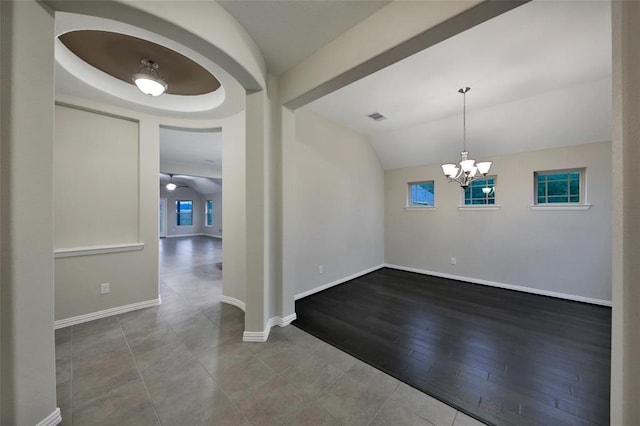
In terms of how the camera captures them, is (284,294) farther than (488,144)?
No

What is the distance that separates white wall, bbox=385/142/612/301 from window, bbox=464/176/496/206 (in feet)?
0.43

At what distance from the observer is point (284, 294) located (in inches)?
104

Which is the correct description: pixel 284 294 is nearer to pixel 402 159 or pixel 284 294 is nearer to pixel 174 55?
pixel 174 55

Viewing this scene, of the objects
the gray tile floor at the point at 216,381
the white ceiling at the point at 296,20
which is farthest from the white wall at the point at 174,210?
the white ceiling at the point at 296,20

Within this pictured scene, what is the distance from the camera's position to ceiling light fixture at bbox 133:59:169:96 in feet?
7.11

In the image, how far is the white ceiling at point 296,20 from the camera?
169cm

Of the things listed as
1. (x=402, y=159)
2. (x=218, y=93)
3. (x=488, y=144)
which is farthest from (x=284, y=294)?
(x=488, y=144)

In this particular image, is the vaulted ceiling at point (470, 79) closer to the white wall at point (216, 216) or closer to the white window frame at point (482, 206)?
the white window frame at point (482, 206)

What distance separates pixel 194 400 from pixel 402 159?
5.00 metres

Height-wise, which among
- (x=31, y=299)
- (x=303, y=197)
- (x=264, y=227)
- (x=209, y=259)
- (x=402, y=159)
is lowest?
(x=209, y=259)

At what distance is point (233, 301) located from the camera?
3.23 m

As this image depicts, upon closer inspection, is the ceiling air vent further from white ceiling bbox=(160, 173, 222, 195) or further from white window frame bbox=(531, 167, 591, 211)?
white ceiling bbox=(160, 173, 222, 195)

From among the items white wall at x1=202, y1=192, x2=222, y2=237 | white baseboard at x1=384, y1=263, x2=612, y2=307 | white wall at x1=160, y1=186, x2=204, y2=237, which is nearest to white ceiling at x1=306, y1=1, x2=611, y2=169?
white baseboard at x1=384, y1=263, x2=612, y2=307

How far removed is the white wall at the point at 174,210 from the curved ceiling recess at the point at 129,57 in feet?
36.1
